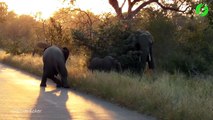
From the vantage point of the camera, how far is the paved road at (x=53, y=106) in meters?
10.6

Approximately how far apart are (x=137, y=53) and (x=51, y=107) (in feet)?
30.3

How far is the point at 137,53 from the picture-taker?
20594mm

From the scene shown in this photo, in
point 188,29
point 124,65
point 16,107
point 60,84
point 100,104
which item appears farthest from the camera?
point 188,29

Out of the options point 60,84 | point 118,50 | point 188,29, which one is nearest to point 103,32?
point 118,50

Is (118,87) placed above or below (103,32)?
below

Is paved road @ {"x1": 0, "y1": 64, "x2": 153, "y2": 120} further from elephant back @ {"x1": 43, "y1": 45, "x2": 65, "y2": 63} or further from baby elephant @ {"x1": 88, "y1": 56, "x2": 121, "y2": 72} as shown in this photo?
baby elephant @ {"x1": 88, "y1": 56, "x2": 121, "y2": 72}

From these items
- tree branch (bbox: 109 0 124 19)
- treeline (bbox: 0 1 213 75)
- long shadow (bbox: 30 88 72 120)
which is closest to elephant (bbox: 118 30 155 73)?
treeline (bbox: 0 1 213 75)

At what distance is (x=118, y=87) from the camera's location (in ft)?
46.3

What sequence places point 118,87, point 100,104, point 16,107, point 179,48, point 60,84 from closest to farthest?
point 16,107, point 100,104, point 118,87, point 60,84, point 179,48

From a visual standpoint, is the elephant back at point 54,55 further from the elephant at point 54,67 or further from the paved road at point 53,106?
the paved road at point 53,106

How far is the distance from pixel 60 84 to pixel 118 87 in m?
3.41

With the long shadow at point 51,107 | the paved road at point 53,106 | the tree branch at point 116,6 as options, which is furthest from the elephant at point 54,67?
the tree branch at point 116,6

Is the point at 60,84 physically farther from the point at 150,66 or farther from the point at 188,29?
the point at 188,29

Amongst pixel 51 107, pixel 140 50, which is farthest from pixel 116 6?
pixel 51 107
